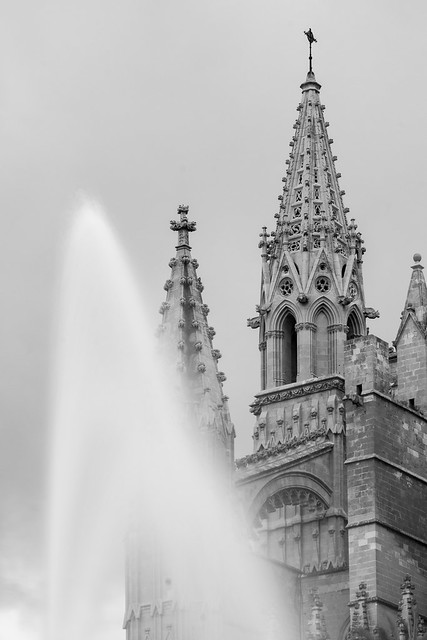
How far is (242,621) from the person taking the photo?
57.7m

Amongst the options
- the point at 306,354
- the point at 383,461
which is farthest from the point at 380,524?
the point at 306,354

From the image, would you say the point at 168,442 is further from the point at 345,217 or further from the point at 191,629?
the point at 345,217

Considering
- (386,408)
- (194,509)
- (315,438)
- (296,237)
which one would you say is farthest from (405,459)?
(296,237)

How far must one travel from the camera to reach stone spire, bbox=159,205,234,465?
2298 inches

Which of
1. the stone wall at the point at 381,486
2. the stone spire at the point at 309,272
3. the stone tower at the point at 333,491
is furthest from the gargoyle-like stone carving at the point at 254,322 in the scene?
the stone wall at the point at 381,486

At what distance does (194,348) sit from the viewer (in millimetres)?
59469

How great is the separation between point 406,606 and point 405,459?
4871 mm

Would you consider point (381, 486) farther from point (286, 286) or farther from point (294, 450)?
point (286, 286)

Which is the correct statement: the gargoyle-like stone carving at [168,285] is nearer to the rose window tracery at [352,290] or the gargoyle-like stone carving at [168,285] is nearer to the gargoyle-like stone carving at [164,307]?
the gargoyle-like stone carving at [164,307]

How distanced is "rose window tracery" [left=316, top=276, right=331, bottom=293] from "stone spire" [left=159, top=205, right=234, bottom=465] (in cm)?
2102

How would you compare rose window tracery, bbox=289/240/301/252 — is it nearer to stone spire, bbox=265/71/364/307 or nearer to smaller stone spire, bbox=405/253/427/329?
stone spire, bbox=265/71/364/307

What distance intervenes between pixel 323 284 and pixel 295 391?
4.21 meters

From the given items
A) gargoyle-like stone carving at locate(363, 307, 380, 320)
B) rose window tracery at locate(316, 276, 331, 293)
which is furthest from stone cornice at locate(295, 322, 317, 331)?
gargoyle-like stone carving at locate(363, 307, 380, 320)

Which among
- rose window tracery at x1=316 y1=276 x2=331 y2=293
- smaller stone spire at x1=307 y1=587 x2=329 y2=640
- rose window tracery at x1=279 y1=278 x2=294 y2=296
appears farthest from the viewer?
rose window tracery at x1=279 y1=278 x2=294 y2=296
